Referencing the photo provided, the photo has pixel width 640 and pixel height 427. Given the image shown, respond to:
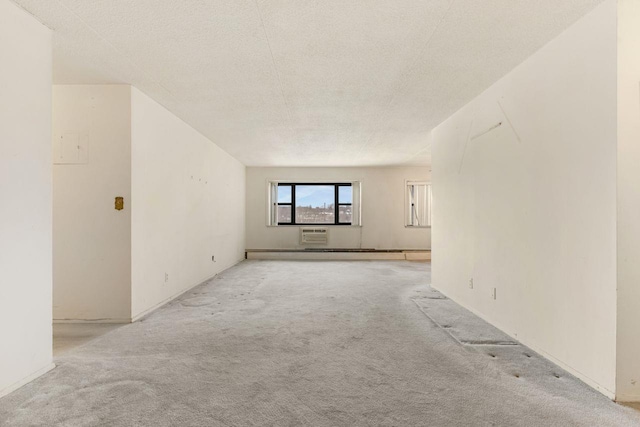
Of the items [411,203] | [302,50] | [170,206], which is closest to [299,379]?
[302,50]

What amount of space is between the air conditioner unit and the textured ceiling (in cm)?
484

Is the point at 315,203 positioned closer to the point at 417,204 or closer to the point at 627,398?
the point at 417,204

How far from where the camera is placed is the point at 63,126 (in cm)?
345

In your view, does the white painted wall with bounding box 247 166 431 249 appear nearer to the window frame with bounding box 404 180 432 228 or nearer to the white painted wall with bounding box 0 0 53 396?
the window frame with bounding box 404 180 432 228

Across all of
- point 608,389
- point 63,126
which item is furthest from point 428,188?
point 63,126

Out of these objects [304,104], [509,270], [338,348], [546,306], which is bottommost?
[338,348]

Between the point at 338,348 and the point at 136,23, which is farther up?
the point at 136,23

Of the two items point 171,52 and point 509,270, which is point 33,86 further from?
point 509,270

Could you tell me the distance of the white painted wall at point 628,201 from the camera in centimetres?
195

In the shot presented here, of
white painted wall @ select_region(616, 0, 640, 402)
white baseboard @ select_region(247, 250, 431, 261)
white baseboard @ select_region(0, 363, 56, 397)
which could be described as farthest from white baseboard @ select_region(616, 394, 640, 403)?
white baseboard @ select_region(247, 250, 431, 261)

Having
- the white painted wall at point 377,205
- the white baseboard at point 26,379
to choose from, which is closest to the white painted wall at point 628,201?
the white baseboard at point 26,379

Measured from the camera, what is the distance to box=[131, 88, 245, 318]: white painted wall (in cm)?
360

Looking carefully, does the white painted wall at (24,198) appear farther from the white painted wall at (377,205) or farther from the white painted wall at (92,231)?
the white painted wall at (377,205)

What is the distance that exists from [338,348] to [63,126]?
3.55 m
